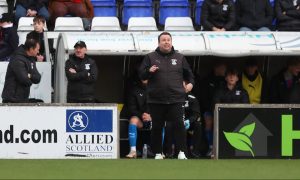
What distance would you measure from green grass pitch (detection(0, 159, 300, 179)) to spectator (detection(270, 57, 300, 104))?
10.0ft

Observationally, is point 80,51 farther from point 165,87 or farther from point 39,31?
point 165,87

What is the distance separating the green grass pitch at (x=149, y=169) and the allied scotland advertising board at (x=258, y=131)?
71cm

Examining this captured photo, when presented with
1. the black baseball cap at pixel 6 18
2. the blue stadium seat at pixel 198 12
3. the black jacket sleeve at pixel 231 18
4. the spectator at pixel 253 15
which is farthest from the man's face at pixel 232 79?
the black baseball cap at pixel 6 18

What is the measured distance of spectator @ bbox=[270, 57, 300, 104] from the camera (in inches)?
669

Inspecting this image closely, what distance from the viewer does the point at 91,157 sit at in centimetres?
1468

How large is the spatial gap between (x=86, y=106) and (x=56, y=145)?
29.1 inches

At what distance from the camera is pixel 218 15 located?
1767cm

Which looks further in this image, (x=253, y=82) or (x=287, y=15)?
(x=287, y=15)

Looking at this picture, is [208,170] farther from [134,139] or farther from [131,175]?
[134,139]

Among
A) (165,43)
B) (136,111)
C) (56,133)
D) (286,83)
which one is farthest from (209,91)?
(56,133)

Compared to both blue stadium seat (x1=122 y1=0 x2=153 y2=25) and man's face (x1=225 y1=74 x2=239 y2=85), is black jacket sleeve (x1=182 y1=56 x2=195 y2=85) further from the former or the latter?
blue stadium seat (x1=122 y1=0 x2=153 y2=25)

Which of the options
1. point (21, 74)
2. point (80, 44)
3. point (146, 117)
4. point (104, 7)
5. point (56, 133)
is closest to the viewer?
point (56, 133)

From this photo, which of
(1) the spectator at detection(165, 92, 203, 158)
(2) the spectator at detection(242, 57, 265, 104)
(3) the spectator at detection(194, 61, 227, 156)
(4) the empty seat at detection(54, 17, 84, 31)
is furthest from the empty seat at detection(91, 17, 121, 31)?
(2) the spectator at detection(242, 57, 265, 104)

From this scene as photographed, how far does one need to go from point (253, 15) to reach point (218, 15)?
73 cm
